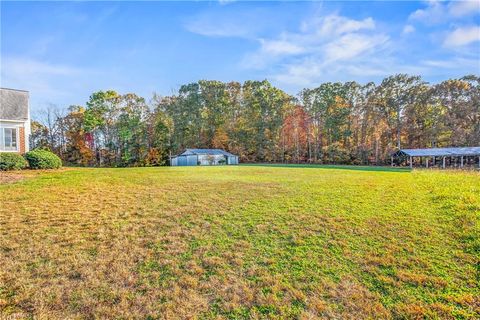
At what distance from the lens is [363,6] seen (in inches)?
327

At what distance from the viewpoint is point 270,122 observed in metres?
42.3

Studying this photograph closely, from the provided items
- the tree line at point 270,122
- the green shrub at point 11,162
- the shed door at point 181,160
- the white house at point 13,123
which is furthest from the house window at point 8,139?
the tree line at point 270,122

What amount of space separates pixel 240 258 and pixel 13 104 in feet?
61.9

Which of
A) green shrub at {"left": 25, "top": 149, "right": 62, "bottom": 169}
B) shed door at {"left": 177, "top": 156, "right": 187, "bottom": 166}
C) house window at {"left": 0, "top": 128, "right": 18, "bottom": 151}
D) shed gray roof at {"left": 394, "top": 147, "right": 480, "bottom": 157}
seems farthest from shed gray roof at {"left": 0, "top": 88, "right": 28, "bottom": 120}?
shed gray roof at {"left": 394, "top": 147, "right": 480, "bottom": 157}

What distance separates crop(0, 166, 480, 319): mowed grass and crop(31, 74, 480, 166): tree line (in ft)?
109

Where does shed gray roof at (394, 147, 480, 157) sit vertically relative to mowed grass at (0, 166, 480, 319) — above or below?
above

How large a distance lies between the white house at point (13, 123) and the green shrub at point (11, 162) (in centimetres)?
290

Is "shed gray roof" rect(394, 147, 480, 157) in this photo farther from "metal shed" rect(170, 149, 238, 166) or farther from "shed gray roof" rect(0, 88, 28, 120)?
"shed gray roof" rect(0, 88, 28, 120)

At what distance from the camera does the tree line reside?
3500 cm

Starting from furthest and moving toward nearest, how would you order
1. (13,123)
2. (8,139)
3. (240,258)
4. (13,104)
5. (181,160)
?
(181,160) → (13,104) → (13,123) → (8,139) → (240,258)

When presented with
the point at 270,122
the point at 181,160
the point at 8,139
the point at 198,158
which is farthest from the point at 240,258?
the point at 270,122

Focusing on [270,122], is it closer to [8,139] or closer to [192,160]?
[192,160]

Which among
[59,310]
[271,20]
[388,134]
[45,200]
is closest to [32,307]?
[59,310]

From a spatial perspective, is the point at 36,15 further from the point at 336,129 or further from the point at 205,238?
the point at 336,129
